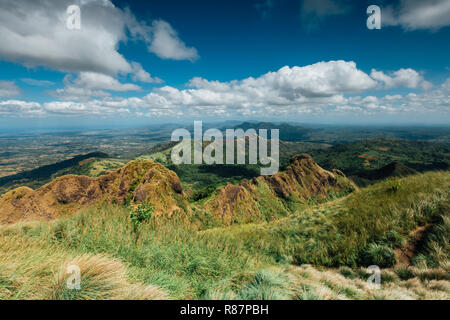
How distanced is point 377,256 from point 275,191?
8334 cm

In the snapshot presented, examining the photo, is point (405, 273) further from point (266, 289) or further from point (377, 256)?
point (266, 289)

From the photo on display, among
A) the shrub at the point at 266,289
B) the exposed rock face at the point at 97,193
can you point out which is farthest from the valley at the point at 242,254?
the exposed rock face at the point at 97,193

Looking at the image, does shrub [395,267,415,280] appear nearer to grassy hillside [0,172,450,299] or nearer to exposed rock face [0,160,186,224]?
grassy hillside [0,172,450,299]

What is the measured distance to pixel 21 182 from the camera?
17238 cm

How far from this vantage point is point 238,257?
14.5ft

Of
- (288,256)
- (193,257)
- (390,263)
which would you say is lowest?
(288,256)

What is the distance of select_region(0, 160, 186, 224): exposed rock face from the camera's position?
3197 centimetres

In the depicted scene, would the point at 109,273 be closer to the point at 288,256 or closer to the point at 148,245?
the point at 148,245

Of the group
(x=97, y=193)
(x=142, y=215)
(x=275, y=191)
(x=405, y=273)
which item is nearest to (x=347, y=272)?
(x=405, y=273)

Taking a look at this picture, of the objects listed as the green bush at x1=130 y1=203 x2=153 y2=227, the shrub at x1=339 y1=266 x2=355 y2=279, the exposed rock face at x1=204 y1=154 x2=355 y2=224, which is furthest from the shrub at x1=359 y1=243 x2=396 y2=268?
the exposed rock face at x1=204 y1=154 x2=355 y2=224

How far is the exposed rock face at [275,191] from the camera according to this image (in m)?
57.2

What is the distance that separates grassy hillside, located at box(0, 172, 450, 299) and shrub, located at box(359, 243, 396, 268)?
0.07ft

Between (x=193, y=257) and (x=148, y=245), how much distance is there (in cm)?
114
